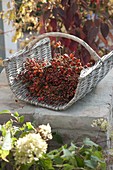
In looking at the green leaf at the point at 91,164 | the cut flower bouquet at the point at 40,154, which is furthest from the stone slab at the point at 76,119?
the green leaf at the point at 91,164

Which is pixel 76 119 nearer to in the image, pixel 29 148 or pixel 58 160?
pixel 58 160

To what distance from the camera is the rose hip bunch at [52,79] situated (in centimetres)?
172

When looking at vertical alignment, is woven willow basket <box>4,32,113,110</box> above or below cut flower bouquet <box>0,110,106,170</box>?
above

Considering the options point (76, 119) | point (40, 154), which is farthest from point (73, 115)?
point (40, 154)

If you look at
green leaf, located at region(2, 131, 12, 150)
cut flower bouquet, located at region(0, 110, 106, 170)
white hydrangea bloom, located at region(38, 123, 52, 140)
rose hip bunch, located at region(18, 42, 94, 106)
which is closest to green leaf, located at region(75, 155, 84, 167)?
cut flower bouquet, located at region(0, 110, 106, 170)

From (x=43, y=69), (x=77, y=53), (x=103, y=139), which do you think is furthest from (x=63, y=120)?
(x=77, y=53)

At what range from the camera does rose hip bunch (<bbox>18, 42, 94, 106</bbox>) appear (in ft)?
5.63

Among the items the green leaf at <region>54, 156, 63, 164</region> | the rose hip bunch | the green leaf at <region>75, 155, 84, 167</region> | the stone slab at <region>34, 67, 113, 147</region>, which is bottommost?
the green leaf at <region>75, 155, 84, 167</region>

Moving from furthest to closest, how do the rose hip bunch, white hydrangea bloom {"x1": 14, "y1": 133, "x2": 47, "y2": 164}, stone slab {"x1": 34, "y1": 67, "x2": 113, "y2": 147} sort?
the rose hip bunch → stone slab {"x1": 34, "y1": 67, "x2": 113, "y2": 147} → white hydrangea bloom {"x1": 14, "y1": 133, "x2": 47, "y2": 164}

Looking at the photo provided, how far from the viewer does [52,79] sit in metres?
1.76

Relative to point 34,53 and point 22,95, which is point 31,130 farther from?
point 34,53

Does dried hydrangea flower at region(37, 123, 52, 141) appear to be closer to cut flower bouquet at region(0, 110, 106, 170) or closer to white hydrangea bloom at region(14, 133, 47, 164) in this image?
cut flower bouquet at region(0, 110, 106, 170)

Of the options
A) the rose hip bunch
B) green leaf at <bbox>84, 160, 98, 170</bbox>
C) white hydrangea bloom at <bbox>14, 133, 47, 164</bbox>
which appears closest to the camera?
white hydrangea bloom at <bbox>14, 133, 47, 164</bbox>

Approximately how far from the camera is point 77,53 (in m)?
2.86
